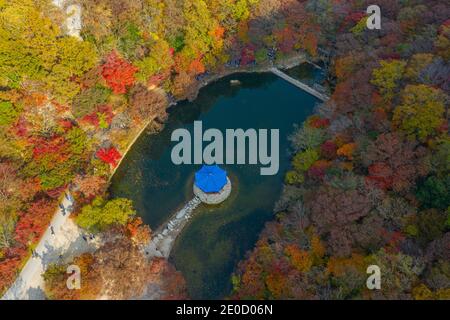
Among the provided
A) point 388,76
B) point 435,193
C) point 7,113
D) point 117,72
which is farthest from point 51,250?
point 388,76

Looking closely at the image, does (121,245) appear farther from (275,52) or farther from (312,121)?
(275,52)

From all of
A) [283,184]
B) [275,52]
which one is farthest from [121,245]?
[275,52]

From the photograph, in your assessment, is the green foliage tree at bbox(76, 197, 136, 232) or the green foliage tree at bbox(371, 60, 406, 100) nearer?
the green foliage tree at bbox(76, 197, 136, 232)

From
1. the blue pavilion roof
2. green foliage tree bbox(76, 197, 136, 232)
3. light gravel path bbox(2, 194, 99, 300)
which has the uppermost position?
the blue pavilion roof

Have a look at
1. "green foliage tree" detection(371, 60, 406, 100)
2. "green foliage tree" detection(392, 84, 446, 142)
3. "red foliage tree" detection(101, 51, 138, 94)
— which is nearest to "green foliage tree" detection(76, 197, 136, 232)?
"red foliage tree" detection(101, 51, 138, 94)

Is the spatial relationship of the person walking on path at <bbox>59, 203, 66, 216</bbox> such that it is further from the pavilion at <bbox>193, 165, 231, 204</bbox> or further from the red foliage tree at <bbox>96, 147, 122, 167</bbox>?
the pavilion at <bbox>193, 165, 231, 204</bbox>

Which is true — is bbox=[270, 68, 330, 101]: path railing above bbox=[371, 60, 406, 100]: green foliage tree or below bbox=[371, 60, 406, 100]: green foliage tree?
above

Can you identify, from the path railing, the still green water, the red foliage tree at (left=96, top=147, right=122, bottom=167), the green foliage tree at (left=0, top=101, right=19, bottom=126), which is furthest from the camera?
the path railing
